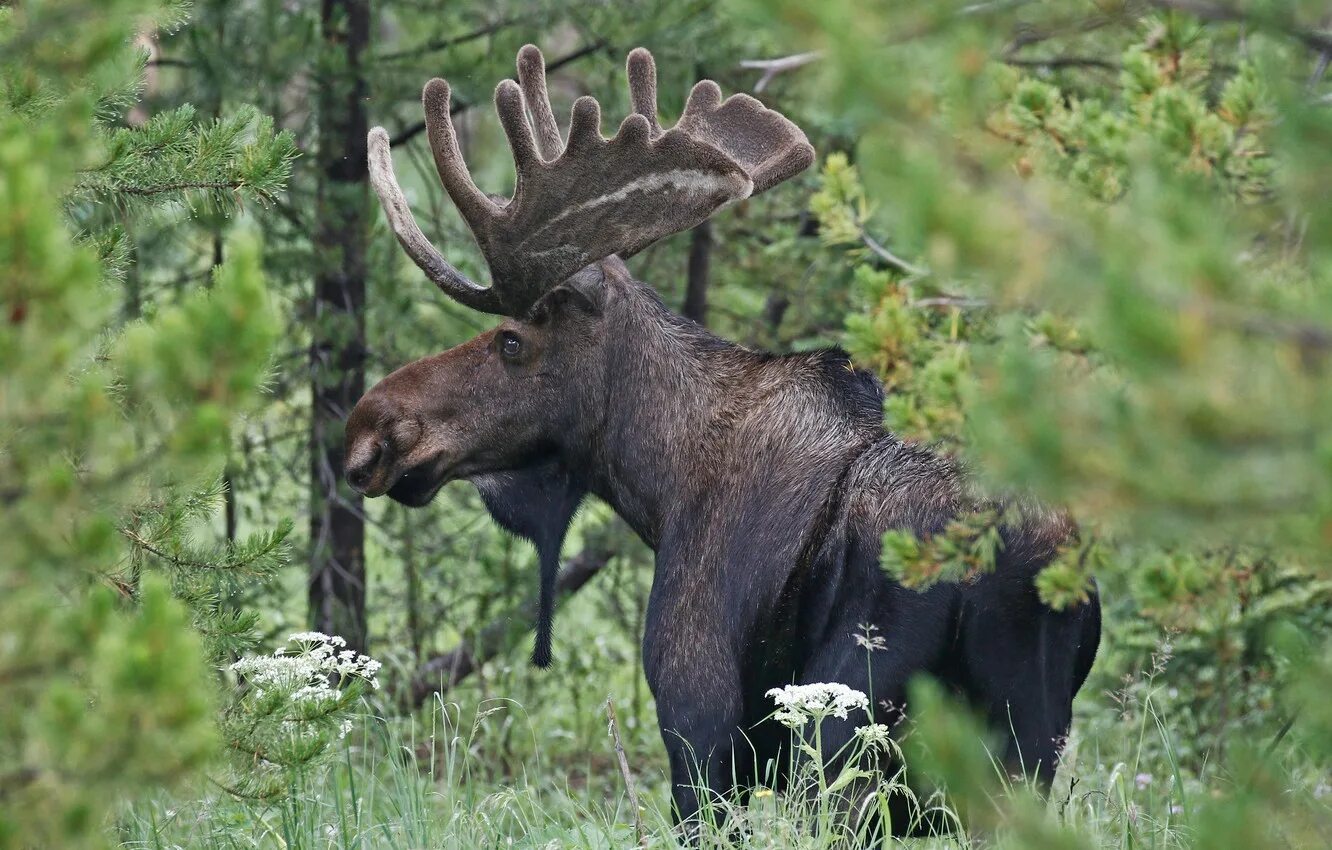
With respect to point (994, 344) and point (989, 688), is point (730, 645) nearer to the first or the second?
point (989, 688)

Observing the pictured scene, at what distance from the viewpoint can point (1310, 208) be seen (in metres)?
2.13

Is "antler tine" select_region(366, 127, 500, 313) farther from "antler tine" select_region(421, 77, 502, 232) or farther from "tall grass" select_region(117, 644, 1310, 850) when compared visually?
"tall grass" select_region(117, 644, 1310, 850)

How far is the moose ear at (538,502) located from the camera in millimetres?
5301

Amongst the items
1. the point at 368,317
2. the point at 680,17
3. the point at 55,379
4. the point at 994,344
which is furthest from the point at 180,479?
the point at 680,17

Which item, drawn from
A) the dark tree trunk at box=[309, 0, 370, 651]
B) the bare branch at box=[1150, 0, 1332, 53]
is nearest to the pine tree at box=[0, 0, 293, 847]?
the bare branch at box=[1150, 0, 1332, 53]

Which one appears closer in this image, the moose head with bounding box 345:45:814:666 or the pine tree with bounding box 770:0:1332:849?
the pine tree with bounding box 770:0:1332:849

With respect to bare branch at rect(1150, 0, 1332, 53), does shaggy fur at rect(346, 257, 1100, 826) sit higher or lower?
lower

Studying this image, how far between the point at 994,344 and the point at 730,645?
172 cm

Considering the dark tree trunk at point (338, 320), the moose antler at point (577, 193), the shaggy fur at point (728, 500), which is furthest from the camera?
the dark tree trunk at point (338, 320)

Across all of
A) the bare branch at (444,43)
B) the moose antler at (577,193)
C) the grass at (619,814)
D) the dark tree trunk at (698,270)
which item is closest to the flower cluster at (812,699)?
the grass at (619,814)

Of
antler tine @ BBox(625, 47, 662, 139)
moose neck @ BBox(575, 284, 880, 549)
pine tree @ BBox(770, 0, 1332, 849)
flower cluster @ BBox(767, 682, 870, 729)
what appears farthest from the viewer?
antler tine @ BBox(625, 47, 662, 139)

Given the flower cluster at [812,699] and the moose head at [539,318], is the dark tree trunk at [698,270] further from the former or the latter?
the flower cluster at [812,699]

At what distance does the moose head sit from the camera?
495 centimetres

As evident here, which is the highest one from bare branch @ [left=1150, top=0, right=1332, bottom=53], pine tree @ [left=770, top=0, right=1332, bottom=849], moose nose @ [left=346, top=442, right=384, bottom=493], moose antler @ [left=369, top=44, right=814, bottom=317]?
bare branch @ [left=1150, top=0, right=1332, bottom=53]
